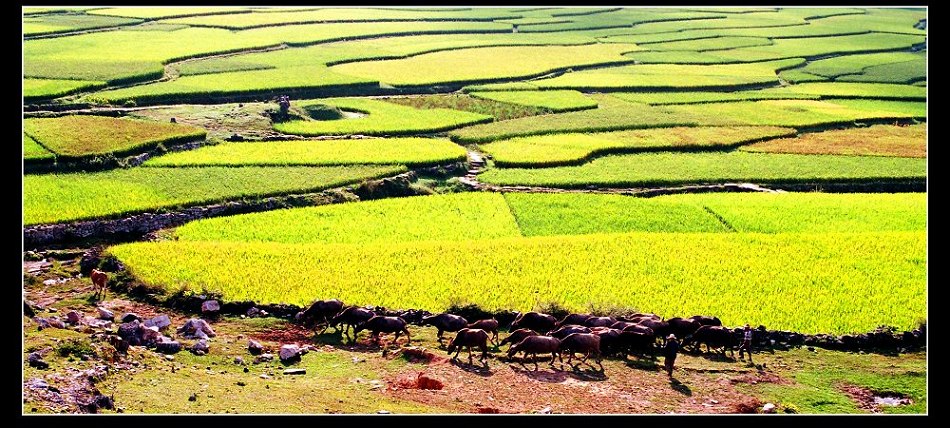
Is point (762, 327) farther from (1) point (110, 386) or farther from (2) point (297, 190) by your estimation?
(2) point (297, 190)

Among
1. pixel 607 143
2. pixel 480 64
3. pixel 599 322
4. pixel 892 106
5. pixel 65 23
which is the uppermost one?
pixel 65 23

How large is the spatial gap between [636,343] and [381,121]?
2712cm

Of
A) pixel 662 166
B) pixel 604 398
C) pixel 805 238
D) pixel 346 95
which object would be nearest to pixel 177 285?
pixel 604 398

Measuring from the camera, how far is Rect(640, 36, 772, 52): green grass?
74.7 metres

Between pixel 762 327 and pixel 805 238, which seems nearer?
pixel 762 327

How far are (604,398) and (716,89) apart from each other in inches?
1720

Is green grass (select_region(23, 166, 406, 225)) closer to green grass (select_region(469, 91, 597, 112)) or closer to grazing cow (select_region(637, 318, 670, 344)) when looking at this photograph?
grazing cow (select_region(637, 318, 670, 344))

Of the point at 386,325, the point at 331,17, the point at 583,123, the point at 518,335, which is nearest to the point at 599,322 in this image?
the point at 518,335

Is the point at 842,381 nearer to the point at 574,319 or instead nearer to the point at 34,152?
the point at 574,319

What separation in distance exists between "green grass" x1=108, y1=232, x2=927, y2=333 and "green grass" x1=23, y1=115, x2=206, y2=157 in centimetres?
1070

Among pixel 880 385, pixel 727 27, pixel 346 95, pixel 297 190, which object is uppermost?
pixel 727 27

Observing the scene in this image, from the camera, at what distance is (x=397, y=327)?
17.8 m

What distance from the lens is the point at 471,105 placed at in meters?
48.7

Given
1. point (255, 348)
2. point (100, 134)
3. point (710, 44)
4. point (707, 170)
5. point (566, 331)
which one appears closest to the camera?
point (255, 348)
